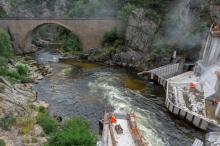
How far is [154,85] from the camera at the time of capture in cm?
5716

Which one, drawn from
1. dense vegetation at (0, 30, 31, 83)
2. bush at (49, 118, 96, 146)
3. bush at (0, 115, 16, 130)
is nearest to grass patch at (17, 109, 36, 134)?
bush at (0, 115, 16, 130)

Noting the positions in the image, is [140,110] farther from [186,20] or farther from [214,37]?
[186,20]

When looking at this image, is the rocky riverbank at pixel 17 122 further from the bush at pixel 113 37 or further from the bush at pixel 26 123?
the bush at pixel 113 37

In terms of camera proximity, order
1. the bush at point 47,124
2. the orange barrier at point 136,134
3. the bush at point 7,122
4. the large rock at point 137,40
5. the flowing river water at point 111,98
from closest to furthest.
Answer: the orange barrier at point 136,134
the bush at point 7,122
the bush at point 47,124
the flowing river water at point 111,98
the large rock at point 137,40

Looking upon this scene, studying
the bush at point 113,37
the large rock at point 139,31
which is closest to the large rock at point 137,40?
the large rock at point 139,31

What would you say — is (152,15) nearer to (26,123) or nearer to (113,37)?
(113,37)

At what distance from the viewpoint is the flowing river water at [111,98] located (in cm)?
4062

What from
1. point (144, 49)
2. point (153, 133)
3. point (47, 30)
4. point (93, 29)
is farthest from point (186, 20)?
point (47, 30)

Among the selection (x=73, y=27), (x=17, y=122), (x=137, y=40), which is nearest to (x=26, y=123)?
(x=17, y=122)

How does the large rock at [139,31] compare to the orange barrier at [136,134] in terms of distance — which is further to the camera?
the large rock at [139,31]

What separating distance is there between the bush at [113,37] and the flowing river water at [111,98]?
26.6 feet

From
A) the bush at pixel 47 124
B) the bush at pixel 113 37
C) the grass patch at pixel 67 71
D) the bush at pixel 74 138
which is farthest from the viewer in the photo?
the bush at pixel 113 37

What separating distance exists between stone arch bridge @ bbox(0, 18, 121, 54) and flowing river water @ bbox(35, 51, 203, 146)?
10.3 metres

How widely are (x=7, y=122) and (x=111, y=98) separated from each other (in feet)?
67.1
